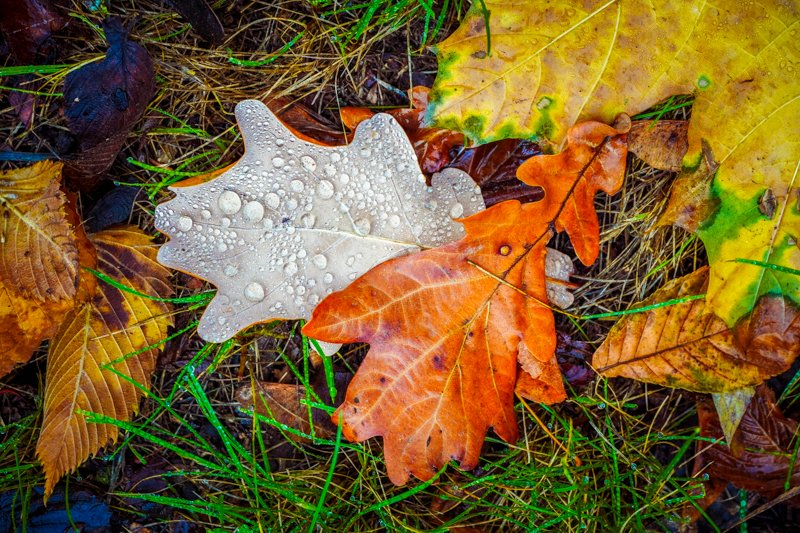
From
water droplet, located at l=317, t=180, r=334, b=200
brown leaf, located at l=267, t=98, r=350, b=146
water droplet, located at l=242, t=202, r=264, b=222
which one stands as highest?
brown leaf, located at l=267, t=98, r=350, b=146

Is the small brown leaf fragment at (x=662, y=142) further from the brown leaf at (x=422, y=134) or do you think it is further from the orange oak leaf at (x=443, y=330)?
the brown leaf at (x=422, y=134)

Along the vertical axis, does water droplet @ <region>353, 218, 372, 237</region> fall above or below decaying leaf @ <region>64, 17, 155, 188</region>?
below

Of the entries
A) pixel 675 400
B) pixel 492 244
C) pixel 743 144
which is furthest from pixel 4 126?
pixel 675 400

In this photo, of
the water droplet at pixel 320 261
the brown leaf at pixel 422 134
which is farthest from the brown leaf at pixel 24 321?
the brown leaf at pixel 422 134

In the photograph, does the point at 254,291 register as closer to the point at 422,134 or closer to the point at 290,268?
the point at 290,268

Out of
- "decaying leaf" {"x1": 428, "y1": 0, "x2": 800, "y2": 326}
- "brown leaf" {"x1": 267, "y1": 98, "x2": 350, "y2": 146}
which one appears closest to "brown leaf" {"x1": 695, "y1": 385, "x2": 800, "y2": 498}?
"decaying leaf" {"x1": 428, "y1": 0, "x2": 800, "y2": 326}

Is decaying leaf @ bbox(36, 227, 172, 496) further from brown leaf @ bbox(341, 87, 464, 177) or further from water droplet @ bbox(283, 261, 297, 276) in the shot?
brown leaf @ bbox(341, 87, 464, 177)
